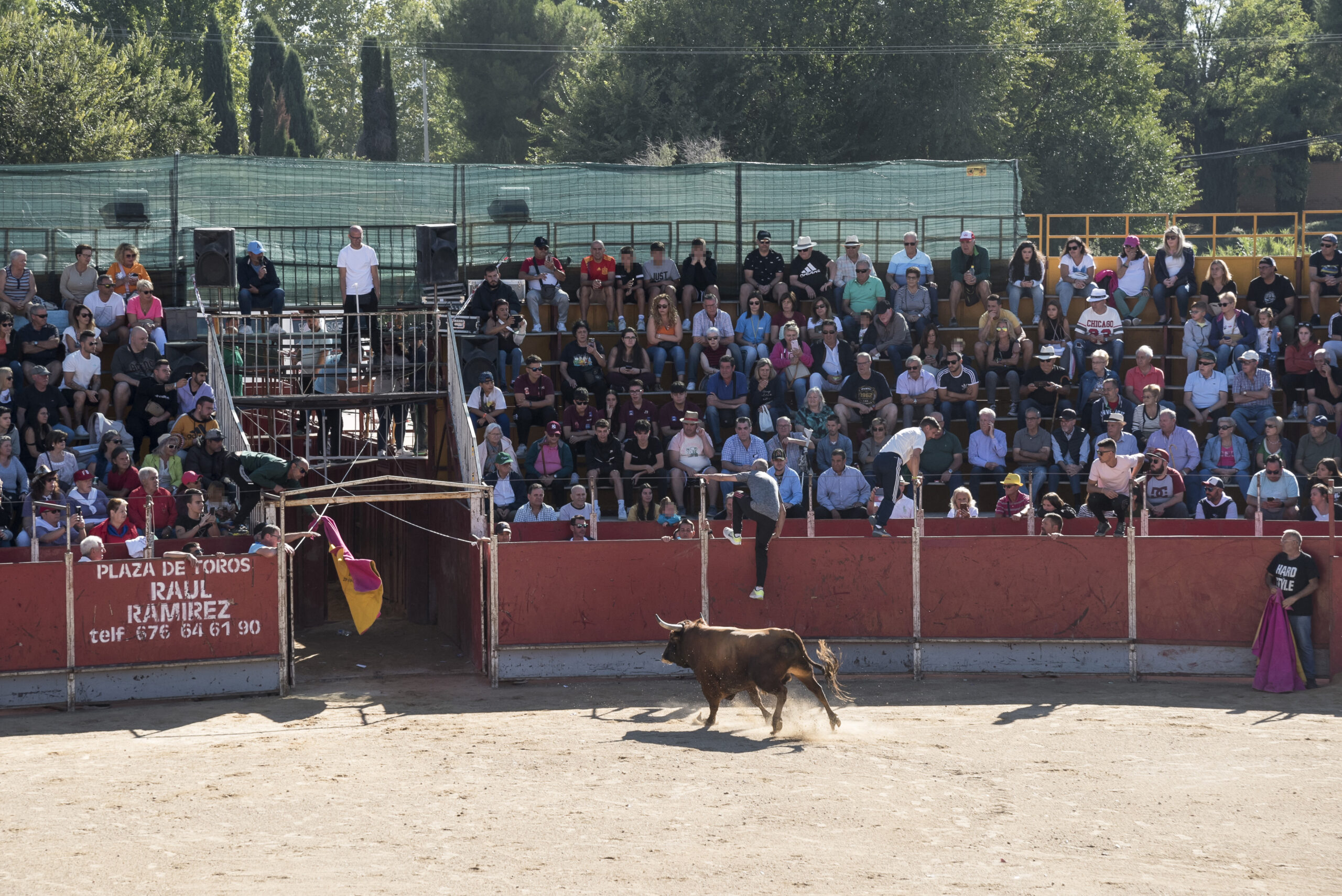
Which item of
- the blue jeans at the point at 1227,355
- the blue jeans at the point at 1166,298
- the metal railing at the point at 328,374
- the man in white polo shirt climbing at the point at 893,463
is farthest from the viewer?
the blue jeans at the point at 1166,298

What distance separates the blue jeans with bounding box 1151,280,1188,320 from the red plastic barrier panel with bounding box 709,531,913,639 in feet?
25.2

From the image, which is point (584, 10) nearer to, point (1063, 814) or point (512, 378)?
point (512, 378)

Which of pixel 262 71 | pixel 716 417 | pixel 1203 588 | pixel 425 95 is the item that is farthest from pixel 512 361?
pixel 262 71

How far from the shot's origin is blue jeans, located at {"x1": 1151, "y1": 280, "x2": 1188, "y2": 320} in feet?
70.8

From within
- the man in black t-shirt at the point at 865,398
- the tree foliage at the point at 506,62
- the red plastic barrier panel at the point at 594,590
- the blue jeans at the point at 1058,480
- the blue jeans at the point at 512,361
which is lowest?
the red plastic barrier panel at the point at 594,590

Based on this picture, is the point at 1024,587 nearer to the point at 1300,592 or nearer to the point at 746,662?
the point at 1300,592

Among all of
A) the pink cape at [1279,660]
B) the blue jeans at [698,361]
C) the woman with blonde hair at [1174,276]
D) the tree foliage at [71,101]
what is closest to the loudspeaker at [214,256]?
the blue jeans at [698,361]

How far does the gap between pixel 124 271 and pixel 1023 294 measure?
41.0 ft

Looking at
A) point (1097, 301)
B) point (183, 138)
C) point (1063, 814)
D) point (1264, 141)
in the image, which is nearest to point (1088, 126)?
point (1264, 141)

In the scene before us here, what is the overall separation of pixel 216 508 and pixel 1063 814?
983cm

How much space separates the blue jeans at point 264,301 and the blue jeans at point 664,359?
5.06 m

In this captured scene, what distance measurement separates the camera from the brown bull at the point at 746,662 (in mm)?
13742

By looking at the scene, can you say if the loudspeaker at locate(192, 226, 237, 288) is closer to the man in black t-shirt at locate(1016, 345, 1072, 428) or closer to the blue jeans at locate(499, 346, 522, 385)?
the blue jeans at locate(499, 346, 522, 385)

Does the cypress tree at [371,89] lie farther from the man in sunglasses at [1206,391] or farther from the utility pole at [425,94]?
the man in sunglasses at [1206,391]
